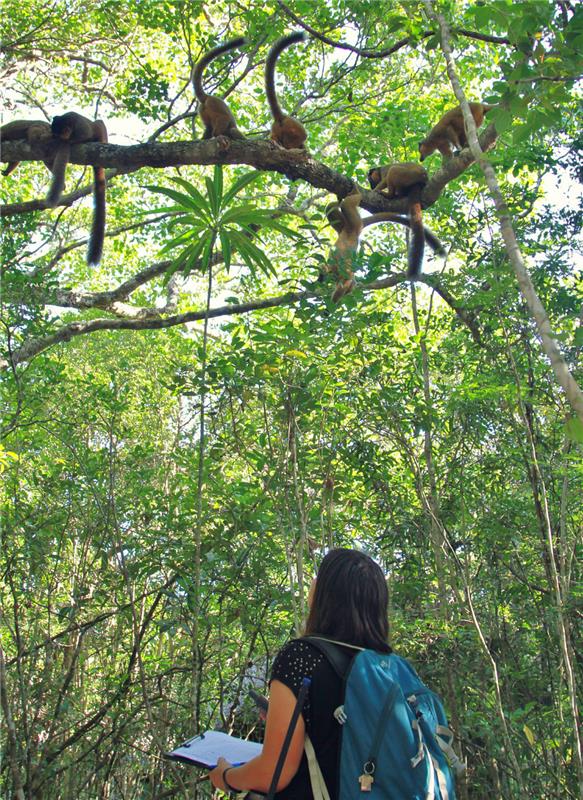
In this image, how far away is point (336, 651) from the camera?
1.55 metres

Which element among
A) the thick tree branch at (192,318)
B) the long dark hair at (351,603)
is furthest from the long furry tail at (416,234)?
the long dark hair at (351,603)

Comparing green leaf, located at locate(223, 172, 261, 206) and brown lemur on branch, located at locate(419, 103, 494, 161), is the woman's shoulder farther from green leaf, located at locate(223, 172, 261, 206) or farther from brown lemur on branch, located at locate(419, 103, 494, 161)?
brown lemur on branch, located at locate(419, 103, 494, 161)

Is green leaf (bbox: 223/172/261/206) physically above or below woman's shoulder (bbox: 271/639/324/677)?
above

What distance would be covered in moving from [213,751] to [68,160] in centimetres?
334

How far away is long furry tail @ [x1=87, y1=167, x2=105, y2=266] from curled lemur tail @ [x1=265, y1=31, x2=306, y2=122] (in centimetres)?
139

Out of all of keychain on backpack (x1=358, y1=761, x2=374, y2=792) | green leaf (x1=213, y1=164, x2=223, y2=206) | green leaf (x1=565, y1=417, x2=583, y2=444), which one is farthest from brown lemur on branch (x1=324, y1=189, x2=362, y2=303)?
keychain on backpack (x1=358, y1=761, x2=374, y2=792)

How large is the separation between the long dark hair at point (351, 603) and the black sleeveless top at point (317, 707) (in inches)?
4.0

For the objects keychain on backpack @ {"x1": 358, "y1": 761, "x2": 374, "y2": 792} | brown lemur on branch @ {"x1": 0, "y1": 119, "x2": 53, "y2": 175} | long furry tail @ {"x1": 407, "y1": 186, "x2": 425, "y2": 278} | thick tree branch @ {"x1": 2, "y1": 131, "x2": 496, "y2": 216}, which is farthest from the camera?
long furry tail @ {"x1": 407, "y1": 186, "x2": 425, "y2": 278}

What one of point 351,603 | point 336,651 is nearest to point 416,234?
point 351,603

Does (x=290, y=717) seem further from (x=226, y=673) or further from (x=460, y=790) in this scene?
(x=226, y=673)

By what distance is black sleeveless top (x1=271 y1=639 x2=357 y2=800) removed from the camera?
149 cm

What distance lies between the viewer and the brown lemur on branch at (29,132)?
417cm

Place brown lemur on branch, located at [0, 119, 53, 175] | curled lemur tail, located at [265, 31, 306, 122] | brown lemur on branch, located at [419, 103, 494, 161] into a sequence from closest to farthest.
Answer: brown lemur on branch, located at [0, 119, 53, 175] → curled lemur tail, located at [265, 31, 306, 122] → brown lemur on branch, located at [419, 103, 494, 161]

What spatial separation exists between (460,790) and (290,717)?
2.23 m
